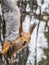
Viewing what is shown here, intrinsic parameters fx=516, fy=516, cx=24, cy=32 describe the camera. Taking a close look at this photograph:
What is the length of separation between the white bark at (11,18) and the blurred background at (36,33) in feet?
0.11

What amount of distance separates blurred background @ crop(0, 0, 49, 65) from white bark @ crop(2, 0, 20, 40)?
32mm

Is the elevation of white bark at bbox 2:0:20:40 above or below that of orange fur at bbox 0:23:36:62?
above

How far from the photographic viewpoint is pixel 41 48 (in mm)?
2307

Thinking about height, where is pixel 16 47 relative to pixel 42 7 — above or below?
below

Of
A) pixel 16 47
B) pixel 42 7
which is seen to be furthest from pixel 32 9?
pixel 16 47

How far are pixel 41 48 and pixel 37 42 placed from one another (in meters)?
A: 0.03

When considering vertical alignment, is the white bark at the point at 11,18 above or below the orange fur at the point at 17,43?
above

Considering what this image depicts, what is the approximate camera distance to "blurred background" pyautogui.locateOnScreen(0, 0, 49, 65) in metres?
2.27

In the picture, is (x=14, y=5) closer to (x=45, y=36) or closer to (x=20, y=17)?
(x=20, y=17)

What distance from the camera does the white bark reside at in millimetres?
2205

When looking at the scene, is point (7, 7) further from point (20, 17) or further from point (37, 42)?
point (37, 42)

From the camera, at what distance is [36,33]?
7.50 ft

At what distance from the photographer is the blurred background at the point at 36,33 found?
2271 millimetres

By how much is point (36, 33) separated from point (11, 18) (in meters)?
0.14
